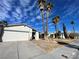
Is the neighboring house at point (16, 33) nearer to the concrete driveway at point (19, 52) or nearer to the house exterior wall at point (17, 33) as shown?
the house exterior wall at point (17, 33)

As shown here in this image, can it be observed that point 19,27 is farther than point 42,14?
No

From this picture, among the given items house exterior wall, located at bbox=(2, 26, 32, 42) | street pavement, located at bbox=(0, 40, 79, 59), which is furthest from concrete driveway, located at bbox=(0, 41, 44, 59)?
house exterior wall, located at bbox=(2, 26, 32, 42)

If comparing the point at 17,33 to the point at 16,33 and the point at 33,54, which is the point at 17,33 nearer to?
the point at 16,33

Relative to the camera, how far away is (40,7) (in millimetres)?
40938

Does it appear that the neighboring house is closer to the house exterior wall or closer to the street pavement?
the house exterior wall

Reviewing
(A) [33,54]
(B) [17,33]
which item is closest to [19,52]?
(A) [33,54]

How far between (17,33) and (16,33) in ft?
0.93

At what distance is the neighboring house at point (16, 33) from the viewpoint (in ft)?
106

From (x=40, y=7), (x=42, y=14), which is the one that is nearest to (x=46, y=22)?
(x=42, y=14)

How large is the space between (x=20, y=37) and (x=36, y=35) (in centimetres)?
790

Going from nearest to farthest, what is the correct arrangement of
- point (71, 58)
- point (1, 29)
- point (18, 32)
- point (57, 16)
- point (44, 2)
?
point (71, 58), point (1, 29), point (18, 32), point (44, 2), point (57, 16)

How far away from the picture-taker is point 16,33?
3406 cm

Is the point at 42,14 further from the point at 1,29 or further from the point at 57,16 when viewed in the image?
the point at 57,16

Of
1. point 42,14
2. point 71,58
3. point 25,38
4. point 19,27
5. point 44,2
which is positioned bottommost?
point 71,58
